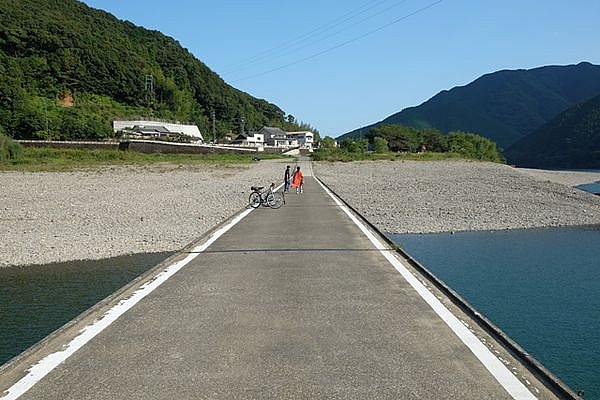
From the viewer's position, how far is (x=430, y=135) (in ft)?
465

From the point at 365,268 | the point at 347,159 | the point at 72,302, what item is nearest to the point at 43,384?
the point at 72,302

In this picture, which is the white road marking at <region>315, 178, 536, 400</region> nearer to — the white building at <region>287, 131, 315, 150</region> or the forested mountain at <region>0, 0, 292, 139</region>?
the forested mountain at <region>0, 0, 292, 139</region>

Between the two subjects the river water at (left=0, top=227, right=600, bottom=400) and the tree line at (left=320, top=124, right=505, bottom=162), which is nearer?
the river water at (left=0, top=227, right=600, bottom=400)

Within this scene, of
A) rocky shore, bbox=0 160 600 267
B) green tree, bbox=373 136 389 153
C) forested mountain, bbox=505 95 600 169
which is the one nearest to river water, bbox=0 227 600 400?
rocky shore, bbox=0 160 600 267

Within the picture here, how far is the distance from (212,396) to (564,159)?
147 meters

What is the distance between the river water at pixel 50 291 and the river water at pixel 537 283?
5654 mm

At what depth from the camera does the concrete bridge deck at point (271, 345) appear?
3.92 metres

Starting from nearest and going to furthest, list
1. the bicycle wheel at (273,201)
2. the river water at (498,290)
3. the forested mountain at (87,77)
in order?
the river water at (498,290)
the bicycle wheel at (273,201)
the forested mountain at (87,77)

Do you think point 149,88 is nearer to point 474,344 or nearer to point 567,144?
A: point 567,144

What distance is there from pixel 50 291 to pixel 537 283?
26.9 feet

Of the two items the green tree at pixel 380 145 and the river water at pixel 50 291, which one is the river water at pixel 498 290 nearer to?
the river water at pixel 50 291

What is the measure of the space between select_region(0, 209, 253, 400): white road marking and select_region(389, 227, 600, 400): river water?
15.0ft

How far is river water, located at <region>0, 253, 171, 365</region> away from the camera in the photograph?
6.67 m

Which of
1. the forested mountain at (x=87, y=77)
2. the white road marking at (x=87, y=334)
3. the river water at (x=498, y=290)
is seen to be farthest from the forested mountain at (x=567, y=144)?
the white road marking at (x=87, y=334)
